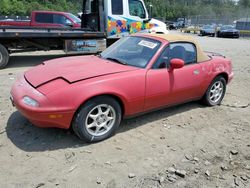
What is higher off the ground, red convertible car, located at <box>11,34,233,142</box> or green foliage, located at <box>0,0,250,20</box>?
green foliage, located at <box>0,0,250,20</box>

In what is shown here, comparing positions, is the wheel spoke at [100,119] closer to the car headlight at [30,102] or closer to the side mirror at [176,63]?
the car headlight at [30,102]

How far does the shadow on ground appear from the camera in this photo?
3512mm

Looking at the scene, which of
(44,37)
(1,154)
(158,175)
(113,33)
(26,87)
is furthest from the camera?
(113,33)

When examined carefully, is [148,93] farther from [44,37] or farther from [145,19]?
[145,19]

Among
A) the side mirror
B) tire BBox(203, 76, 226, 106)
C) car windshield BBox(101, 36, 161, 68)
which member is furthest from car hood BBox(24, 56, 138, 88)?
tire BBox(203, 76, 226, 106)

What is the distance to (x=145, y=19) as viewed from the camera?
10.3 m

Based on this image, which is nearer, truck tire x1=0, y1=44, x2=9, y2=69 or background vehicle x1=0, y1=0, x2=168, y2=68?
truck tire x1=0, y1=44, x2=9, y2=69

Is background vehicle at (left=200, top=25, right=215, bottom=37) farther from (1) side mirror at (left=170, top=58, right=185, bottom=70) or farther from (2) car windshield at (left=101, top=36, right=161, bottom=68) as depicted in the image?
(1) side mirror at (left=170, top=58, right=185, bottom=70)

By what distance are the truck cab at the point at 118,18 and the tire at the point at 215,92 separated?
5.51 metres

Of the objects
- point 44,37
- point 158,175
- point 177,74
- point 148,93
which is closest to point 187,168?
point 158,175

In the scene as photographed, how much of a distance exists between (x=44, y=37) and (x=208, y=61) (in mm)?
5791

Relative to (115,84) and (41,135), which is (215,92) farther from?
(41,135)

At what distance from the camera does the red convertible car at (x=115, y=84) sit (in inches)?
129

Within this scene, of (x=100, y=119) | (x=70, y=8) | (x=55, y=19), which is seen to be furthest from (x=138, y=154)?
(x=70, y=8)
